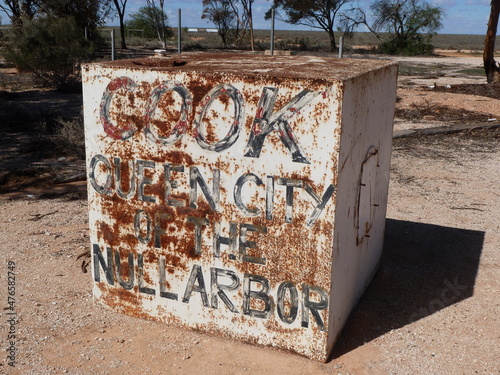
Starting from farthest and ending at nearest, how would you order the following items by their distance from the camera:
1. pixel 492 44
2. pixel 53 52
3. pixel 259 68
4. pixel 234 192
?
1. pixel 492 44
2. pixel 53 52
3. pixel 259 68
4. pixel 234 192

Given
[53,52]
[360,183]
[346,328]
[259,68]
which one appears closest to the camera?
[259,68]

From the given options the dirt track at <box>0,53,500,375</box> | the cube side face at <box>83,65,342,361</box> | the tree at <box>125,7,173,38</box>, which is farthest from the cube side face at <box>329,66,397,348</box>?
the tree at <box>125,7,173,38</box>

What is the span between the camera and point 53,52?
51.0 feet

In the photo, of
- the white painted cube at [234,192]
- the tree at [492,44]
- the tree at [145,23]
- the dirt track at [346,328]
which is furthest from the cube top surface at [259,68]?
the tree at [145,23]

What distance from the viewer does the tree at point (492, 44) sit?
15658mm

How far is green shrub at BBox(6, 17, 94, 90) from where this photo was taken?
50.7 ft

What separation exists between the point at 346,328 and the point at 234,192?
1.21 metres

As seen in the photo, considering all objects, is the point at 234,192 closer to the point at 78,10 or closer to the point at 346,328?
the point at 346,328

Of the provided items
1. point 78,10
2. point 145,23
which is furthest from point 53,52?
point 145,23

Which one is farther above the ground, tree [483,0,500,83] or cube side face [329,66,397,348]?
tree [483,0,500,83]

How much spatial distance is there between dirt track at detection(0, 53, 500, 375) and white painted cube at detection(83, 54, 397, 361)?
181 millimetres

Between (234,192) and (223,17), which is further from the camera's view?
(223,17)

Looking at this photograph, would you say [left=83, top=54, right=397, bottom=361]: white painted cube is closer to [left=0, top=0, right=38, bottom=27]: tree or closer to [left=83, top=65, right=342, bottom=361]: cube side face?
[left=83, top=65, right=342, bottom=361]: cube side face

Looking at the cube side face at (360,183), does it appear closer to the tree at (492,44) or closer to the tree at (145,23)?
the tree at (492,44)
